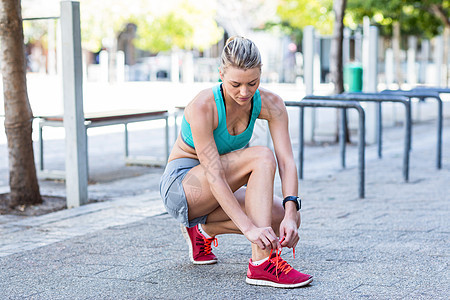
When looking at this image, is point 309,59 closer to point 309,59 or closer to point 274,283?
point 309,59

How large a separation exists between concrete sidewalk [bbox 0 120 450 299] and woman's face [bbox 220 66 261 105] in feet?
2.98

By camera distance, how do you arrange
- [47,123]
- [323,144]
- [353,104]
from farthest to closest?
[323,144], [47,123], [353,104]

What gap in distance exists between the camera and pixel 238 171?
11.6ft

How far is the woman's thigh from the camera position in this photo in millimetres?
3498

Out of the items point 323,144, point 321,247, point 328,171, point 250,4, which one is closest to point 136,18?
point 250,4

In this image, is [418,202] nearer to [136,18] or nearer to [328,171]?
[328,171]

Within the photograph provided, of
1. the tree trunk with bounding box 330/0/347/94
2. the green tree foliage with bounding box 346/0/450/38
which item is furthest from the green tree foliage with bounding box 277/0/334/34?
the tree trunk with bounding box 330/0/347/94

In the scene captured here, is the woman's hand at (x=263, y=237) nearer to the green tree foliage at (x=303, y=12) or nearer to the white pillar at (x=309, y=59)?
the white pillar at (x=309, y=59)

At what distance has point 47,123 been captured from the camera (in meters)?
6.62

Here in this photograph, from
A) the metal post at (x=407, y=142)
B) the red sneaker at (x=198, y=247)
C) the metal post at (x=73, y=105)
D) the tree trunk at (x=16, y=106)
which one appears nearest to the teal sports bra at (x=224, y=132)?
the red sneaker at (x=198, y=247)

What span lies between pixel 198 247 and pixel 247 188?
24.5 inches

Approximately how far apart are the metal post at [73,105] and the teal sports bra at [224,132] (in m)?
2.21

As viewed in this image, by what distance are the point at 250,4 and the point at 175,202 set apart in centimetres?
3048

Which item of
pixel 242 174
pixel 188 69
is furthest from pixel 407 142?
pixel 188 69
